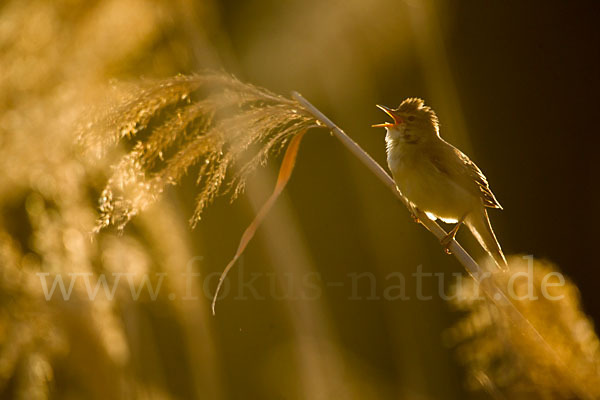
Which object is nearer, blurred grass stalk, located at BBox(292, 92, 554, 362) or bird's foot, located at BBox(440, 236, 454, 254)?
blurred grass stalk, located at BBox(292, 92, 554, 362)

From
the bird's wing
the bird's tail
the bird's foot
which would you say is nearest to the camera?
the bird's foot

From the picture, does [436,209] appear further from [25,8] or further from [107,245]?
[25,8]

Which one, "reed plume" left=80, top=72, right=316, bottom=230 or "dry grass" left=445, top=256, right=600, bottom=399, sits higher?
"reed plume" left=80, top=72, right=316, bottom=230

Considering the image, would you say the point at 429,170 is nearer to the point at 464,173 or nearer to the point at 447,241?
the point at 464,173

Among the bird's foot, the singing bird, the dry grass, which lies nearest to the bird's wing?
the singing bird

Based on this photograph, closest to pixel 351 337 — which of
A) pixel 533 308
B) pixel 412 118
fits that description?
pixel 412 118

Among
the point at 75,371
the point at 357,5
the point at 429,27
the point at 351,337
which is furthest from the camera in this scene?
the point at 351,337

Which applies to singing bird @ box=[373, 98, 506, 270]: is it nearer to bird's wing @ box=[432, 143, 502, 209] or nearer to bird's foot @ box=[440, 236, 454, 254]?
bird's wing @ box=[432, 143, 502, 209]

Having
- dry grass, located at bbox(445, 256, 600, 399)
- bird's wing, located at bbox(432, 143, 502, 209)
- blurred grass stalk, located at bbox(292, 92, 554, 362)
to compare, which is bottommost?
dry grass, located at bbox(445, 256, 600, 399)
